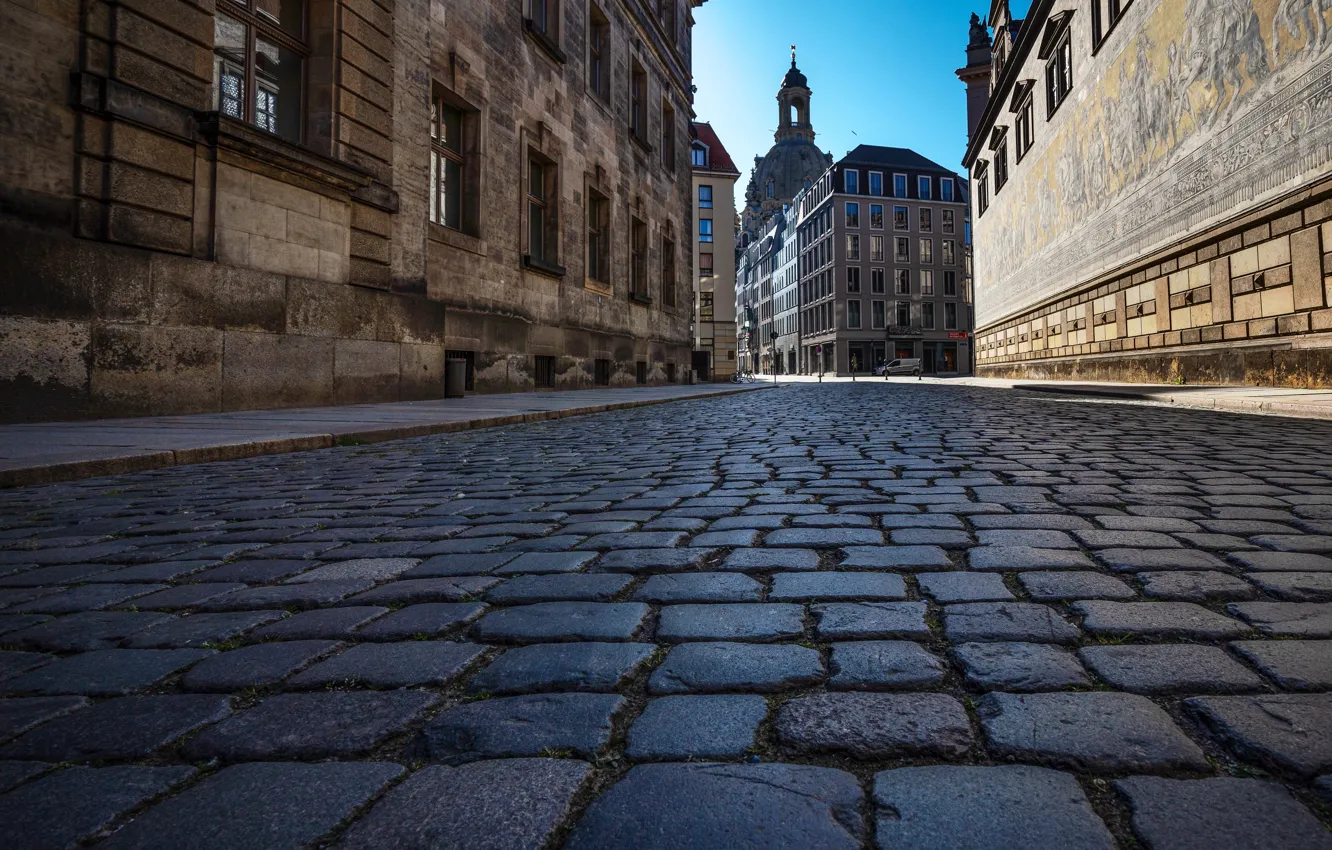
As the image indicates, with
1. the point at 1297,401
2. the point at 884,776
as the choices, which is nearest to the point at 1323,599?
the point at 884,776

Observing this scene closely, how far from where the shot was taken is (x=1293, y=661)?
5.37 feet

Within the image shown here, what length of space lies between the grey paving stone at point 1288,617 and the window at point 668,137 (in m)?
25.2

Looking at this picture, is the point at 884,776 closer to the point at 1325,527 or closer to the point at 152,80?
the point at 1325,527

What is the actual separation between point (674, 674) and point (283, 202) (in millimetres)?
9236

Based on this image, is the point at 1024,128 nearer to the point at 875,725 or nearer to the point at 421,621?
the point at 421,621

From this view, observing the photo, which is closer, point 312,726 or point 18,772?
point 18,772

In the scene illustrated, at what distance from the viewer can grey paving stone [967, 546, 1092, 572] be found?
2.48 m

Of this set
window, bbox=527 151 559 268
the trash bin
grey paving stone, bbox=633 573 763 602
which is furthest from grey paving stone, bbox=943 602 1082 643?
window, bbox=527 151 559 268

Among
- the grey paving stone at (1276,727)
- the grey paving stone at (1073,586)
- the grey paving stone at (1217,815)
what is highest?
the grey paving stone at (1073,586)

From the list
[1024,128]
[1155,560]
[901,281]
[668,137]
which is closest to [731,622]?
[1155,560]

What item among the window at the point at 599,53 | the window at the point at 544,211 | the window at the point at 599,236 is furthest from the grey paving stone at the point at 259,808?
the window at the point at 599,53

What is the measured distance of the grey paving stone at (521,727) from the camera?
1.33 metres

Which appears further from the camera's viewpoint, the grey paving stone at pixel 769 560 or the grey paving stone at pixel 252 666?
the grey paving stone at pixel 769 560

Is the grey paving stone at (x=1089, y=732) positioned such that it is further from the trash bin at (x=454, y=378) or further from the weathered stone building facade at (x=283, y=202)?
the trash bin at (x=454, y=378)
